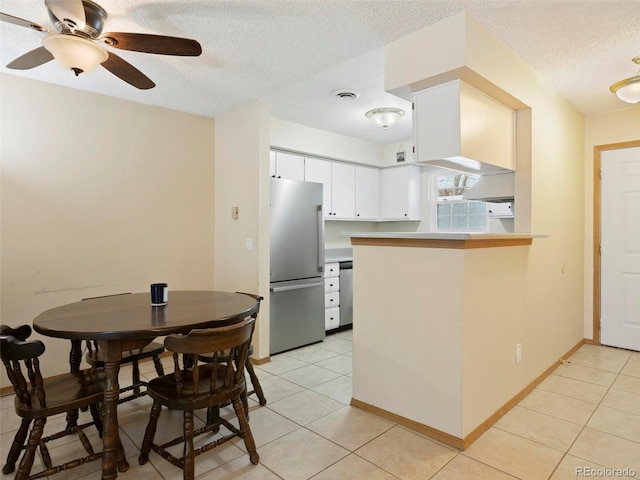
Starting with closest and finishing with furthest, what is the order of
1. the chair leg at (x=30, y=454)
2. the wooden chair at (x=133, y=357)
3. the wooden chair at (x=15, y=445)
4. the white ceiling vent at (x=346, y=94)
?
1. the chair leg at (x=30, y=454)
2. the wooden chair at (x=15, y=445)
3. the wooden chair at (x=133, y=357)
4. the white ceiling vent at (x=346, y=94)

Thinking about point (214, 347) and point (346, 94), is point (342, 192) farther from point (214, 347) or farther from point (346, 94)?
point (214, 347)

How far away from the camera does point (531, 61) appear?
2779 millimetres

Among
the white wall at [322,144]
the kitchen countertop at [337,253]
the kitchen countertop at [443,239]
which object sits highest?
the white wall at [322,144]

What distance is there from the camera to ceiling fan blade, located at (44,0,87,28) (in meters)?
1.64

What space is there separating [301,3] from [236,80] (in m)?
1.21

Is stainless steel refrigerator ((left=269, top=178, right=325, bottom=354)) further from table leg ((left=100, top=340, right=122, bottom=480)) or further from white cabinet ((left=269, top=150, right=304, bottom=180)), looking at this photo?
table leg ((left=100, top=340, right=122, bottom=480))

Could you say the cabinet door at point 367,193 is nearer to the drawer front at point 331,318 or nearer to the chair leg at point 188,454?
the drawer front at point 331,318

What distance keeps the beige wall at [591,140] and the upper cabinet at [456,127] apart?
2084mm

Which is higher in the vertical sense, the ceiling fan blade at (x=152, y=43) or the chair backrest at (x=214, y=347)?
the ceiling fan blade at (x=152, y=43)

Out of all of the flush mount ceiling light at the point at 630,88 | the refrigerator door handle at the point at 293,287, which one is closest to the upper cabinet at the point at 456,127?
the flush mount ceiling light at the point at 630,88

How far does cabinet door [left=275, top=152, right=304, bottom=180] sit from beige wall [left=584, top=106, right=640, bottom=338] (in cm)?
306

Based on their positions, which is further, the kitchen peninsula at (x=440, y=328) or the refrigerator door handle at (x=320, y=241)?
the refrigerator door handle at (x=320, y=241)

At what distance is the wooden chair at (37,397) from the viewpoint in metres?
1.73

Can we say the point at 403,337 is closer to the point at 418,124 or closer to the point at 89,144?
the point at 418,124
